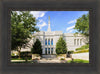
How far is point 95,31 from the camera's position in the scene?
1.34 m

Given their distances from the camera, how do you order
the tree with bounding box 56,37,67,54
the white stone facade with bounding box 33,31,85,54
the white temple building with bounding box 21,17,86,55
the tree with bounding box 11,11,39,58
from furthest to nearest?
the white stone facade with bounding box 33,31,85,54 → the white temple building with bounding box 21,17,86,55 → the tree with bounding box 56,37,67,54 → the tree with bounding box 11,11,39,58

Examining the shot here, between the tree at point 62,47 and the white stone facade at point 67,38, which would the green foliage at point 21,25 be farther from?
the white stone facade at point 67,38

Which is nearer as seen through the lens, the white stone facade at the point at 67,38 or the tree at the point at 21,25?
the tree at the point at 21,25

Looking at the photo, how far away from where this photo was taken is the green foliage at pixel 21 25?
4.64m

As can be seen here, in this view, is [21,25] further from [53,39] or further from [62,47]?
[53,39]

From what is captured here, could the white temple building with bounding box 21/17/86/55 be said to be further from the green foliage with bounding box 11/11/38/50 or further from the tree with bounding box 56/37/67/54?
the green foliage with bounding box 11/11/38/50

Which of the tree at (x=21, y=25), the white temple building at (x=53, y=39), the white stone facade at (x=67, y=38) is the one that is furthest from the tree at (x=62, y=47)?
the tree at (x=21, y=25)

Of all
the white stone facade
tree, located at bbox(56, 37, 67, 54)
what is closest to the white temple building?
the white stone facade

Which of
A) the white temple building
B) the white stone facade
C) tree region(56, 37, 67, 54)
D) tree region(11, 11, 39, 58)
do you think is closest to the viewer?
tree region(11, 11, 39, 58)

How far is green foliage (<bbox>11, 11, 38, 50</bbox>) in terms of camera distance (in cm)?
464

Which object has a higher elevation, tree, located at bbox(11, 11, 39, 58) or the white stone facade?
tree, located at bbox(11, 11, 39, 58)

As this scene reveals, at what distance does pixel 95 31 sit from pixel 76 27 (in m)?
6.28
